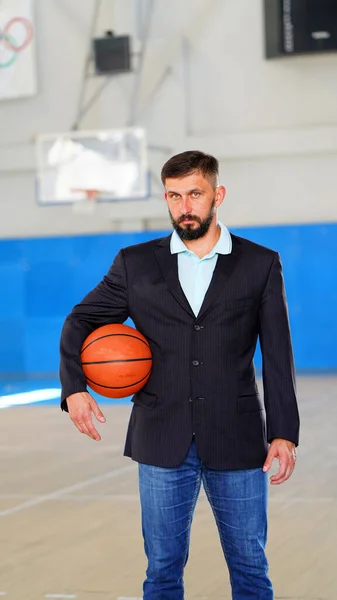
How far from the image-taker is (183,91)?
1273 centimetres

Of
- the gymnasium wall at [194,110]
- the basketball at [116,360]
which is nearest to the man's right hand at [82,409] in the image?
the basketball at [116,360]

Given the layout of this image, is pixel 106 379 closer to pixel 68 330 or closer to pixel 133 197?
pixel 68 330

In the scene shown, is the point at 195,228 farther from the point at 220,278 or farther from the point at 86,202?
the point at 86,202

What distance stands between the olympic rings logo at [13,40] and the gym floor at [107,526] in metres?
6.97

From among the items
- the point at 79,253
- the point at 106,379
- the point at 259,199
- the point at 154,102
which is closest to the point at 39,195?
the point at 79,253

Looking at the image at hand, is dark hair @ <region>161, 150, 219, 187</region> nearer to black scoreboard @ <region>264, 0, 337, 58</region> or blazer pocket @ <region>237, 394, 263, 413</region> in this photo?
blazer pocket @ <region>237, 394, 263, 413</region>

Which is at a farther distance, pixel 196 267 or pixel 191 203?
pixel 196 267

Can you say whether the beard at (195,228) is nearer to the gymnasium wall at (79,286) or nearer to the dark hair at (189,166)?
the dark hair at (189,166)

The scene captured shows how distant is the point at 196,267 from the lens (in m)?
2.78

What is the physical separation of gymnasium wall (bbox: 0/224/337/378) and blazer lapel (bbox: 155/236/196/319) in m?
9.49

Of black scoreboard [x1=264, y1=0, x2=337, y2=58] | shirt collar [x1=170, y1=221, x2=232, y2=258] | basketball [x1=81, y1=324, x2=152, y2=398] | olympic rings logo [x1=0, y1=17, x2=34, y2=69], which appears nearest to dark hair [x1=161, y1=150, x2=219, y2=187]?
shirt collar [x1=170, y1=221, x2=232, y2=258]

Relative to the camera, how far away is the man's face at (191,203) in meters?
2.65

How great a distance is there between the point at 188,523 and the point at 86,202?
1028 cm

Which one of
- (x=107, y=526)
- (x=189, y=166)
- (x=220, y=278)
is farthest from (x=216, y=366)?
(x=107, y=526)
